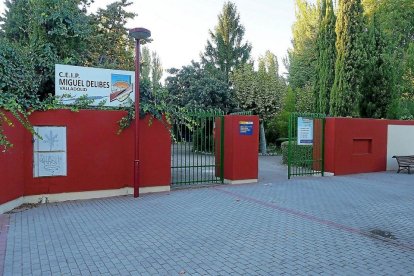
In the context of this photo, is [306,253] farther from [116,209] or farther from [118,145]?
[118,145]

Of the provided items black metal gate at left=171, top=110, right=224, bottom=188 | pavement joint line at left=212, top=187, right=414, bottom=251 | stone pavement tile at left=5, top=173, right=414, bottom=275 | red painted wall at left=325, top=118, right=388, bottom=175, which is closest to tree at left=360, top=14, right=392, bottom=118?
red painted wall at left=325, top=118, right=388, bottom=175

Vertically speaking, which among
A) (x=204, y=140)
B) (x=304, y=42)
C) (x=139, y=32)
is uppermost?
(x=304, y=42)

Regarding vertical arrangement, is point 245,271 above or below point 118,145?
below

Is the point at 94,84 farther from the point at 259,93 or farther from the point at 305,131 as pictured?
the point at 259,93

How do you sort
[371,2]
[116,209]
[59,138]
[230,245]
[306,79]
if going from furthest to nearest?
[306,79] → [371,2] → [59,138] → [116,209] → [230,245]

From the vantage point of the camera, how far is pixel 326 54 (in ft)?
64.8

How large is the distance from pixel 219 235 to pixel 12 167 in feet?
15.8

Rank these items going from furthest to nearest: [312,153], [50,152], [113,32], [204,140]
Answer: [113,32] → [312,153] → [204,140] → [50,152]

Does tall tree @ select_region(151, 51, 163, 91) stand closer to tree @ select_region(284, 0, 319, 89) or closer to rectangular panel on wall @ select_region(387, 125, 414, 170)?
tree @ select_region(284, 0, 319, 89)

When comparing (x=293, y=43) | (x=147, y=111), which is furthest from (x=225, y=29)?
(x=147, y=111)

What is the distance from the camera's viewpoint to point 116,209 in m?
7.94

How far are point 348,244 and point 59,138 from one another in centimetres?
673

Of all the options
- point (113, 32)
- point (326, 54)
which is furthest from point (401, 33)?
point (113, 32)

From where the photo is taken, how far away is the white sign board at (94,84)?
29.5 feet
